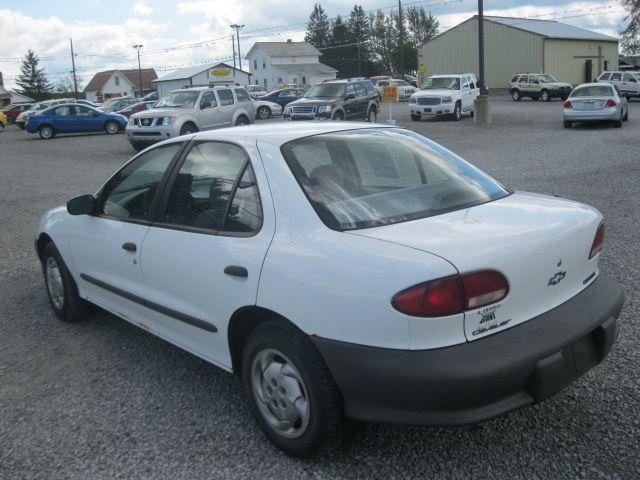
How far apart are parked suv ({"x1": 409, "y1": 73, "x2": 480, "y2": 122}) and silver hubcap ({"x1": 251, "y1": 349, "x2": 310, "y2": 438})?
25246 millimetres

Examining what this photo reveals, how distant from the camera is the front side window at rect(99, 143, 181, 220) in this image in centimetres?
412

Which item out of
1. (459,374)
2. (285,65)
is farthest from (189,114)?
(285,65)

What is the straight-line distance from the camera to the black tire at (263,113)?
119 feet

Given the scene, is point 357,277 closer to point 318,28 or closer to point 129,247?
point 129,247

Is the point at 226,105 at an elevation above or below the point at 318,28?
below

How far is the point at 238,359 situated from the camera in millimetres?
3453

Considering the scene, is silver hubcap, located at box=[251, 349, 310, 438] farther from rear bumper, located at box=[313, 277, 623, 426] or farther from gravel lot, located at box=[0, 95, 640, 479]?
rear bumper, located at box=[313, 277, 623, 426]

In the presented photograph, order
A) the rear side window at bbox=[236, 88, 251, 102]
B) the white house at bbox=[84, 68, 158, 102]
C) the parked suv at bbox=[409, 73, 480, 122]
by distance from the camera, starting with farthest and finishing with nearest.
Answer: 1. the white house at bbox=[84, 68, 158, 102]
2. the parked suv at bbox=[409, 73, 480, 122]
3. the rear side window at bbox=[236, 88, 251, 102]

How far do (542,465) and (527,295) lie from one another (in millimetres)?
798

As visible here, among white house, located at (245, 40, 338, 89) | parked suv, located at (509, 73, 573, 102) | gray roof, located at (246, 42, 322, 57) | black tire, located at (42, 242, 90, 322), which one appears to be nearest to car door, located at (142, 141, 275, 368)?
black tire, located at (42, 242, 90, 322)

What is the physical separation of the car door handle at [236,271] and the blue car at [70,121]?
2916cm

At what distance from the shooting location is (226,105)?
21.9 metres

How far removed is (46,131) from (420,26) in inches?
4130

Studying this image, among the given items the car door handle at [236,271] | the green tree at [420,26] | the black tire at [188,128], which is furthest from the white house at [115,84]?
the car door handle at [236,271]
